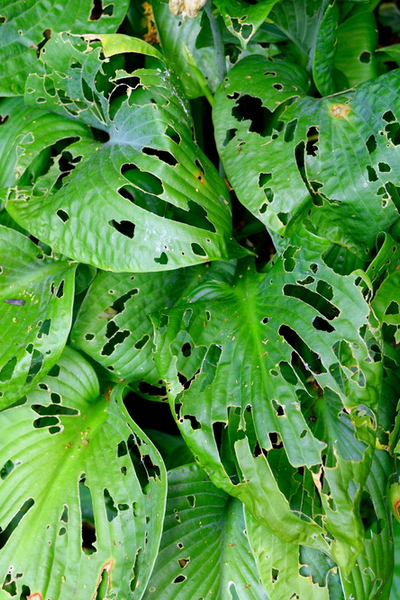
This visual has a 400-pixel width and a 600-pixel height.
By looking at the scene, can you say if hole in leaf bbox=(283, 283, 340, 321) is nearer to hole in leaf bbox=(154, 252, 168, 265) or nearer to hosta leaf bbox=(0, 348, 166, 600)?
hole in leaf bbox=(154, 252, 168, 265)

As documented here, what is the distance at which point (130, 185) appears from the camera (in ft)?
2.74

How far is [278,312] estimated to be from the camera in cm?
88

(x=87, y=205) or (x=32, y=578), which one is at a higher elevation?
(x=87, y=205)

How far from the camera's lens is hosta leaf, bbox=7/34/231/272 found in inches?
31.7

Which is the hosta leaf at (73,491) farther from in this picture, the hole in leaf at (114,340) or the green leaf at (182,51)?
the green leaf at (182,51)

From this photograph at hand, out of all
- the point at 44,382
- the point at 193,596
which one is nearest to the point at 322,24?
the point at 44,382

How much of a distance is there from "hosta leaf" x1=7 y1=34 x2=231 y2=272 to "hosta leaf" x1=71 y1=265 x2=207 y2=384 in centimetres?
16

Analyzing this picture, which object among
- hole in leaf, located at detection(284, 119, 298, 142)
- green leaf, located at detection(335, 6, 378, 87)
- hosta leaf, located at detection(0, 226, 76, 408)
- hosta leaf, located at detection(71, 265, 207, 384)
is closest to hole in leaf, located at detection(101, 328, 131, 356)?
hosta leaf, located at detection(71, 265, 207, 384)

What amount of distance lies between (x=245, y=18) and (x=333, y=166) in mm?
289

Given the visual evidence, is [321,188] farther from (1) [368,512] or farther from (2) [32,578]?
(2) [32,578]

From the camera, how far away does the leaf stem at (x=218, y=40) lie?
97 cm

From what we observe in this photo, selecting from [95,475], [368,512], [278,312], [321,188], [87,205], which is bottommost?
[368,512]

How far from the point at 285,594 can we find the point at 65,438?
19.6 inches

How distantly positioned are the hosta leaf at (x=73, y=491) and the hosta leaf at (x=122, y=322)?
0.05m
